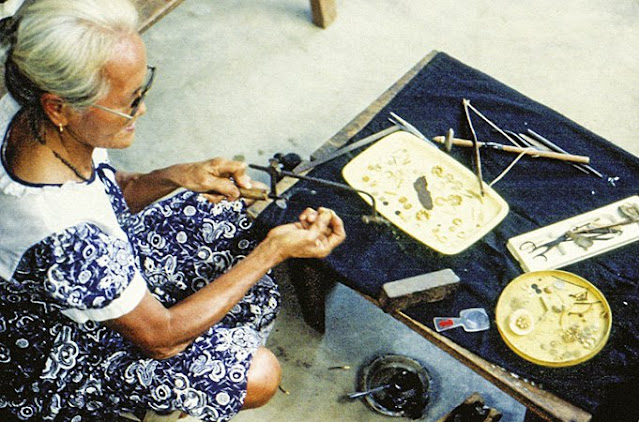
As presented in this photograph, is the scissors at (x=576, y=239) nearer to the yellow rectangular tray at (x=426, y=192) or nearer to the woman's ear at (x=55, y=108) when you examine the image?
the yellow rectangular tray at (x=426, y=192)

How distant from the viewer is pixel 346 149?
7.94ft

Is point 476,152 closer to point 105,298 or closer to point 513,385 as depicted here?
point 513,385

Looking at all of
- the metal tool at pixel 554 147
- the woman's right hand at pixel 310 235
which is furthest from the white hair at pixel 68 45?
the metal tool at pixel 554 147

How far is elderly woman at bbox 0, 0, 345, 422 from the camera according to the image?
5.41ft

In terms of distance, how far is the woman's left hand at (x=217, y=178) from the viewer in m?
2.24

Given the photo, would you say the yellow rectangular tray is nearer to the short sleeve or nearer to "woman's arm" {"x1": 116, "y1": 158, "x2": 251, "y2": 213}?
"woman's arm" {"x1": 116, "y1": 158, "x2": 251, "y2": 213}

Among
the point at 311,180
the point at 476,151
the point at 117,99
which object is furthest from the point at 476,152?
the point at 117,99

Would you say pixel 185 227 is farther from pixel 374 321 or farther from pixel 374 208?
pixel 374 321

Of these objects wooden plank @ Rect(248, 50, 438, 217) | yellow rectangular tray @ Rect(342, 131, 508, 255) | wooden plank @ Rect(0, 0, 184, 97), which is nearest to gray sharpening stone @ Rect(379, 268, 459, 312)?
yellow rectangular tray @ Rect(342, 131, 508, 255)

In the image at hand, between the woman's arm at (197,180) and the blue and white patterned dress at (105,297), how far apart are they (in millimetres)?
67

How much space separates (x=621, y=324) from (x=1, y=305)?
5.73 ft

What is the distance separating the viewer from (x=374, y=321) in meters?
2.87

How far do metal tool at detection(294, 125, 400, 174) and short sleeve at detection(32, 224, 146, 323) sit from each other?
79 cm

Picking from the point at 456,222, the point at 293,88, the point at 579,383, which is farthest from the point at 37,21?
the point at 293,88
